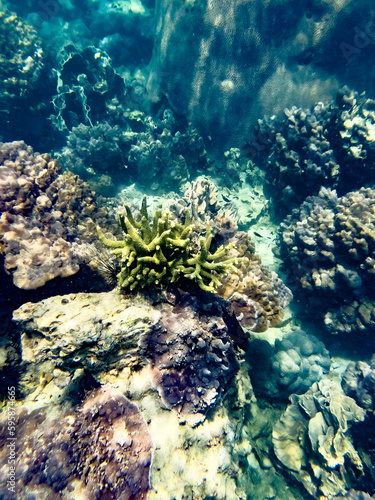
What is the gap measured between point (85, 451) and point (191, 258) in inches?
84.4

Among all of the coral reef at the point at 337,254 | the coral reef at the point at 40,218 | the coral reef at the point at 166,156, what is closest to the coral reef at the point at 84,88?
the coral reef at the point at 166,156

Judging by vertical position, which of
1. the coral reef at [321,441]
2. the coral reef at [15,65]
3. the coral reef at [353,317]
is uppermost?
the coral reef at [15,65]

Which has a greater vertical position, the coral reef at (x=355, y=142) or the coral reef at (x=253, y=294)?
the coral reef at (x=355, y=142)

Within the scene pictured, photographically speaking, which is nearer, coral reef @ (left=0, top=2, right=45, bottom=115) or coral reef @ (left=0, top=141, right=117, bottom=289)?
coral reef @ (left=0, top=141, right=117, bottom=289)

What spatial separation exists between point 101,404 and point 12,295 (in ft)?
6.36

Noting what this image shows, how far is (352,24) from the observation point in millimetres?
7586

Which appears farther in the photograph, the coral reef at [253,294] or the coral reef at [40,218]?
the coral reef at [253,294]

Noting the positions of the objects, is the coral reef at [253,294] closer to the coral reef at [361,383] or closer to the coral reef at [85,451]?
the coral reef at [85,451]

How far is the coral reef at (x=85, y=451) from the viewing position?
2.08 m

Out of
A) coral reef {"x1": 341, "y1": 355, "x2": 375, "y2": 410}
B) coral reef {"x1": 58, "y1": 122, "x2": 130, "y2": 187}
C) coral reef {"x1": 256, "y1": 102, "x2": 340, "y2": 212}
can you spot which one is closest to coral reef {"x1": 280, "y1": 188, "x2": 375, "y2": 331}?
coral reef {"x1": 341, "y1": 355, "x2": 375, "y2": 410}

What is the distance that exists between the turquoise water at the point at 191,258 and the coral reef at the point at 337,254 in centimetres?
5

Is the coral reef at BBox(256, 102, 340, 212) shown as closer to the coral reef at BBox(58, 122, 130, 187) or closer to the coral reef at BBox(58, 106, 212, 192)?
the coral reef at BBox(58, 106, 212, 192)

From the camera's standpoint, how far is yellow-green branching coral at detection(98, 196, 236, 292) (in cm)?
252

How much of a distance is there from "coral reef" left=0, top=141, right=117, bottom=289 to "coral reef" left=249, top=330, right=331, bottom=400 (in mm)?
3963
